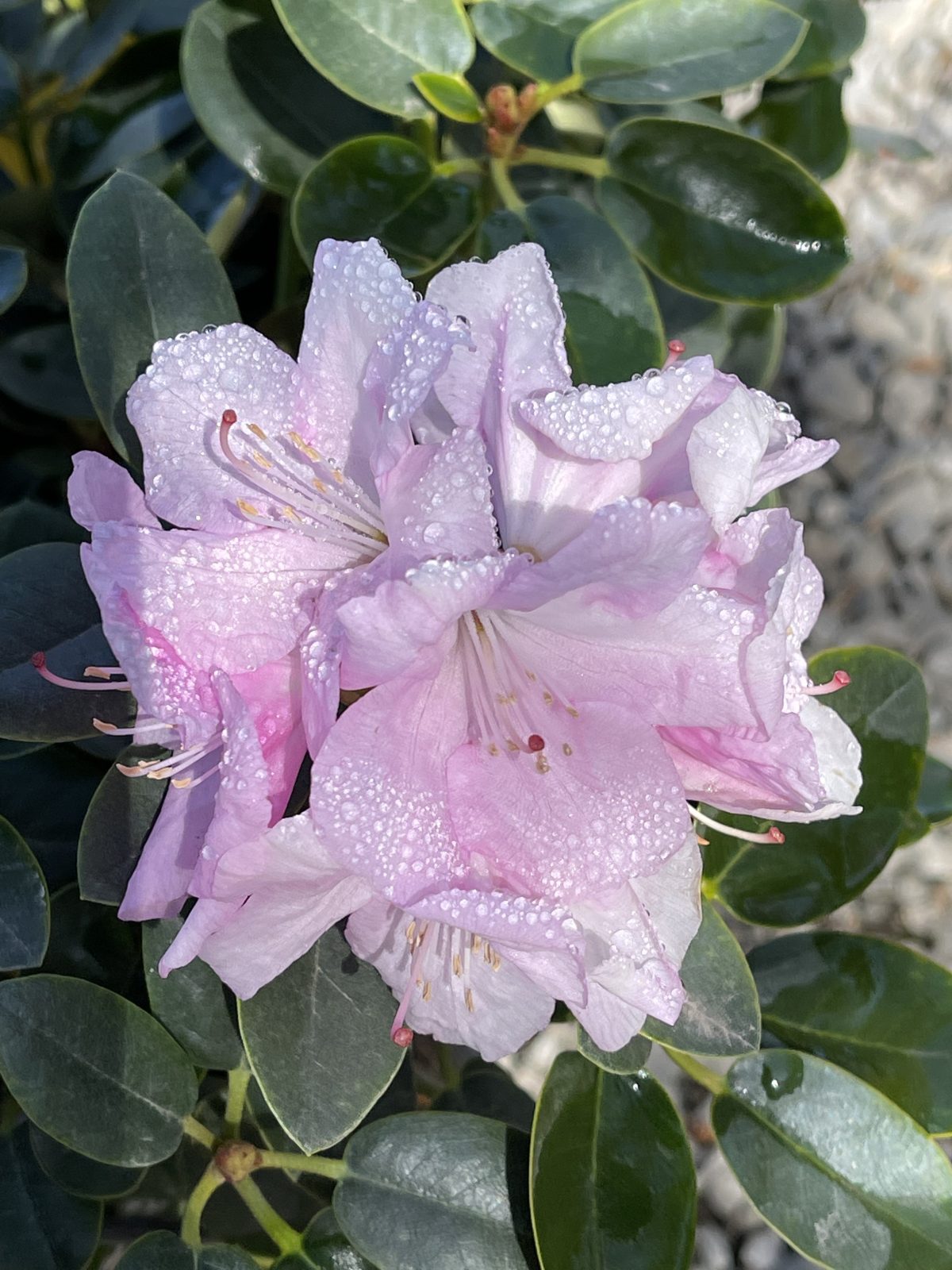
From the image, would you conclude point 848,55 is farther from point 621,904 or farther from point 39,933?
point 39,933

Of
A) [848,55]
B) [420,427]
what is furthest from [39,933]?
[848,55]

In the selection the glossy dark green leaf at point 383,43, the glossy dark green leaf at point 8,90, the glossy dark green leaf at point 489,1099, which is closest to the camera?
the glossy dark green leaf at point 383,43

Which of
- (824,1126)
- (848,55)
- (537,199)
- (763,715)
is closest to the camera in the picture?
(763,715)

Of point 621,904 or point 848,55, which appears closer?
point 621,904

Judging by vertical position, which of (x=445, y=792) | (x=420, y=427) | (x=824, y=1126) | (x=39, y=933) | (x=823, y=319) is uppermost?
(x=420, y=427)

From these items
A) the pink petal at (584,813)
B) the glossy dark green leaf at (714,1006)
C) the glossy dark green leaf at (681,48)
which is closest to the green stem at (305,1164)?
the glossy dark green leaf at (714,1006)

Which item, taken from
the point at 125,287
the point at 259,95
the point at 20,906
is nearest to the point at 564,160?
the point at 259,95

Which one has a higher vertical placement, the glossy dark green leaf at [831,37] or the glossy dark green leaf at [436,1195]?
the glossy dark green leaf at [831,37]

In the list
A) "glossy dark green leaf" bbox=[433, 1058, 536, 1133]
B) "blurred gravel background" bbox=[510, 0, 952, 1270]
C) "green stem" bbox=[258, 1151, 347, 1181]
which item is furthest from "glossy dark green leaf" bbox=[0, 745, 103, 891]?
"blurred gravel background" bbox=[510, 0, 952, 1270]

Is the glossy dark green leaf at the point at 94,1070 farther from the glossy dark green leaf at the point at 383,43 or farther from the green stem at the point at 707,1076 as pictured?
the glossy dark green leaf at the point at 383,43
